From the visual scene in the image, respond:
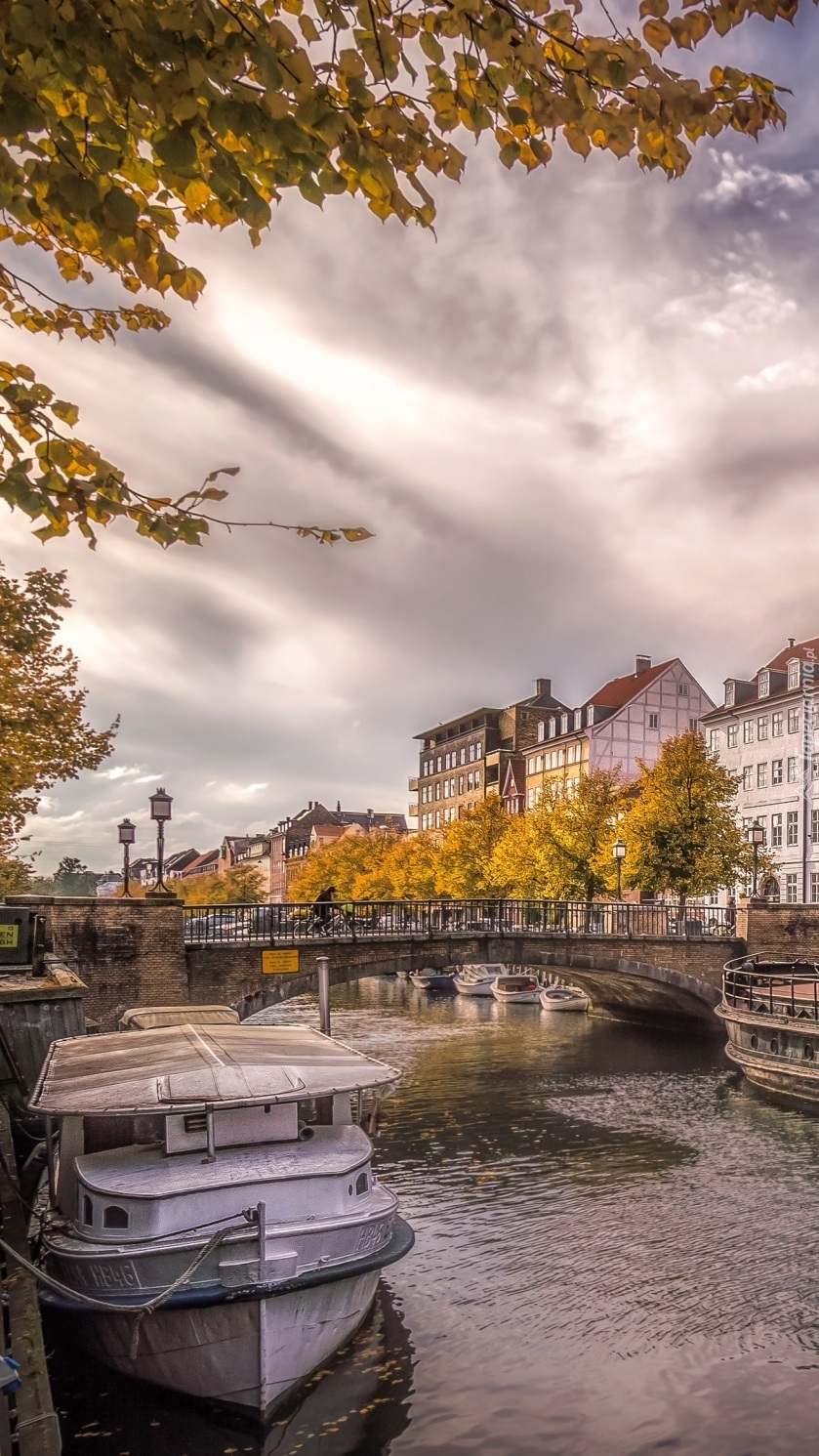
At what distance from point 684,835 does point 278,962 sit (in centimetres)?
2069

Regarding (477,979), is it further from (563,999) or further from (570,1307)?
(570,1307)

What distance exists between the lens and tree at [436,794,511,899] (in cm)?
6341

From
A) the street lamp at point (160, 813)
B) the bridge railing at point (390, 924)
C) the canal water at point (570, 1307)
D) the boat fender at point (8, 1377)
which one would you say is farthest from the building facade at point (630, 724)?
the boat fender at point (8, 1377)

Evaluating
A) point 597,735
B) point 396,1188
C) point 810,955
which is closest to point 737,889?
point 597,735

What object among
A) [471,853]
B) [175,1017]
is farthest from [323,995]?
[471,853]

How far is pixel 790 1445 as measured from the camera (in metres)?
10.4

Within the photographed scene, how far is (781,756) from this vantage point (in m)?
58.6

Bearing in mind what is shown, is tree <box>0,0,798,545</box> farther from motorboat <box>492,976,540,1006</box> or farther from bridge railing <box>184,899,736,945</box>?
motorboat <box>492,976,540,1006</box>

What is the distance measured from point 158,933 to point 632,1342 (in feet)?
55.9

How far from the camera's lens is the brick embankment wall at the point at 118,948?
1017 inches

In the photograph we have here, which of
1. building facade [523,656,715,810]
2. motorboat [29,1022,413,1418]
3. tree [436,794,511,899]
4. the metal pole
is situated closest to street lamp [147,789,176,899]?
the metal pole

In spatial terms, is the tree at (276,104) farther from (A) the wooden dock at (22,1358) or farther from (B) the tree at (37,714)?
(B) the tree at (37,714)

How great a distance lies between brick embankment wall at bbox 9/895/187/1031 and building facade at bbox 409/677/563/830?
2234 inches

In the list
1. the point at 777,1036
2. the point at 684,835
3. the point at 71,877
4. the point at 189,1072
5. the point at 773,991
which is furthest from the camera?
the point at 71,877
